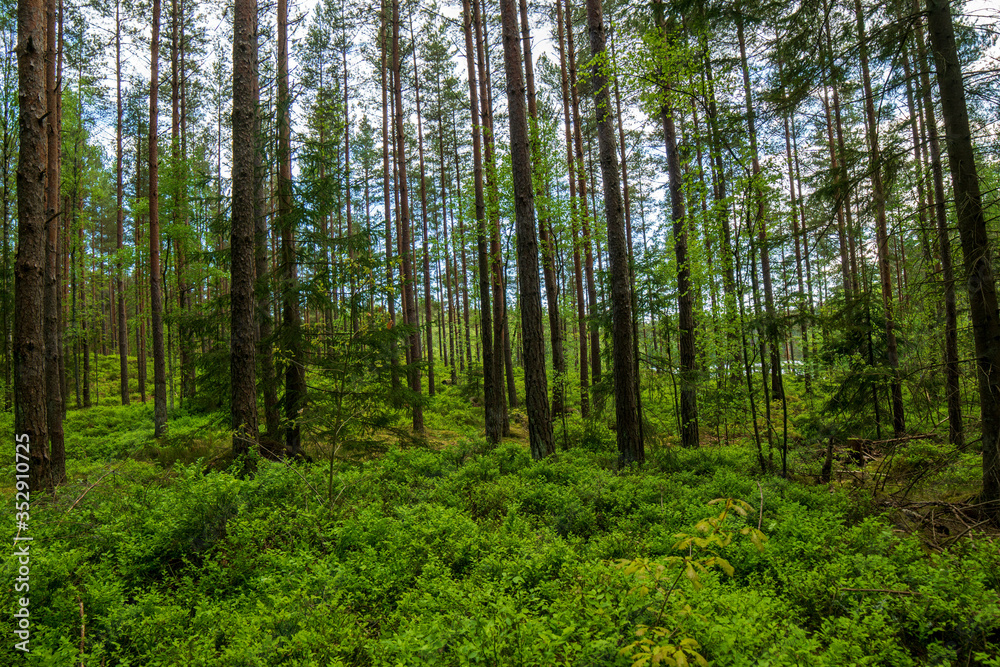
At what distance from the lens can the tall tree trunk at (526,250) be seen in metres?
8.22

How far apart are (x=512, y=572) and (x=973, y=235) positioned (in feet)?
17.6

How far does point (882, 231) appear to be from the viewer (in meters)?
11.0

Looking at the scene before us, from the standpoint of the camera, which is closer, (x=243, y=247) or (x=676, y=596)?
(x=676, y=596)

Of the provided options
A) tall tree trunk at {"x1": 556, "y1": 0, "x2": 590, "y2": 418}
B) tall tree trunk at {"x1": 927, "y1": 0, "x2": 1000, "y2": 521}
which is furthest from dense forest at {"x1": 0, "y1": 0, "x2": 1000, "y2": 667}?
tall tree trunk at {"x1": 556, "y1": 0, "x2": 590, "y2": 418}

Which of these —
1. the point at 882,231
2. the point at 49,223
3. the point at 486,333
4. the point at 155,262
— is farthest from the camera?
the point at 155,262

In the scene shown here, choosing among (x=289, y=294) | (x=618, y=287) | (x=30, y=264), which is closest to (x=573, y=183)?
(x=618, y=287)

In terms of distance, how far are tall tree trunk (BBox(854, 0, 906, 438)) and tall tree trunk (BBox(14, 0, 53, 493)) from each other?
9824mm

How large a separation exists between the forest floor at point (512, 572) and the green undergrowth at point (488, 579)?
2 centimetres

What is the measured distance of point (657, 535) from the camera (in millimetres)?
4695

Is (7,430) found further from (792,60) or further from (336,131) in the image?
(792,60)

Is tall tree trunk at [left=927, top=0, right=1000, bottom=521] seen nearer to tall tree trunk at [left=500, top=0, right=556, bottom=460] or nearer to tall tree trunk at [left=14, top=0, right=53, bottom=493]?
tall tree trunk at [left=500, top=0, right=556, bottom=460]

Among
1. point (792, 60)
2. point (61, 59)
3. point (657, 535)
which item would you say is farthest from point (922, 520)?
point (61, 59)

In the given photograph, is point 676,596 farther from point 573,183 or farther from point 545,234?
point 573,183

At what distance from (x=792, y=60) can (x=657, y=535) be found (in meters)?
5.39
